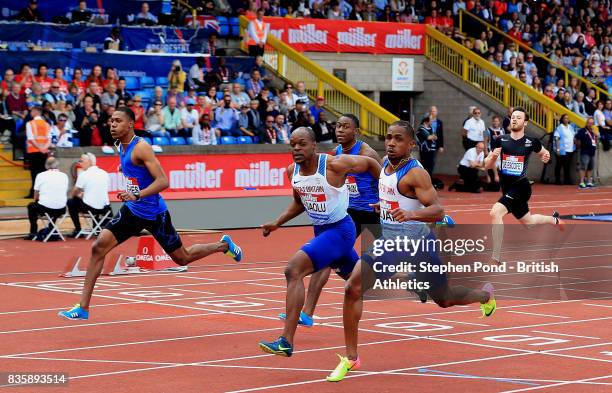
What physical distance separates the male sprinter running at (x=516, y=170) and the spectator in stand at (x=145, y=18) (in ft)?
57.8

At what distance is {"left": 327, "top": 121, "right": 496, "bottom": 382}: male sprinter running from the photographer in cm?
1003

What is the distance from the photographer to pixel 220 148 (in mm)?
28672

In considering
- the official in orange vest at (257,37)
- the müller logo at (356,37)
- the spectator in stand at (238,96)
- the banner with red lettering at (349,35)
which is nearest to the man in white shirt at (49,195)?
the spectator in stand at (238,96)

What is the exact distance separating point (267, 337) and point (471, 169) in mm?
22793

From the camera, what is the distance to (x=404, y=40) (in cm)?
4031

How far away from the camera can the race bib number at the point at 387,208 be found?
10.9 metres

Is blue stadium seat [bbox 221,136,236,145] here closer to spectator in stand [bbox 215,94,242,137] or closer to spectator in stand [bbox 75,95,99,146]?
spectator in stand [bbox 215,94,242,137]

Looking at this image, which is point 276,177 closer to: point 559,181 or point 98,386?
point 559,181

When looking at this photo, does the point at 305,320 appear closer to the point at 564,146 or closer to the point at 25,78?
the point at 25,78

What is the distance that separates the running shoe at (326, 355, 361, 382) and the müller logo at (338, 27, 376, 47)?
29.5 m

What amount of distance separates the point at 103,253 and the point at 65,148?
1322 cm

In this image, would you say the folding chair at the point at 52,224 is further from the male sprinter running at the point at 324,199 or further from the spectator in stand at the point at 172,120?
the male sprinter running at the point at 324,199

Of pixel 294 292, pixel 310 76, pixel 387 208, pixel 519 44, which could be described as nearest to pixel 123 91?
pixel 310 76

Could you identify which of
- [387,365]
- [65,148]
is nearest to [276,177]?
[65,148]
